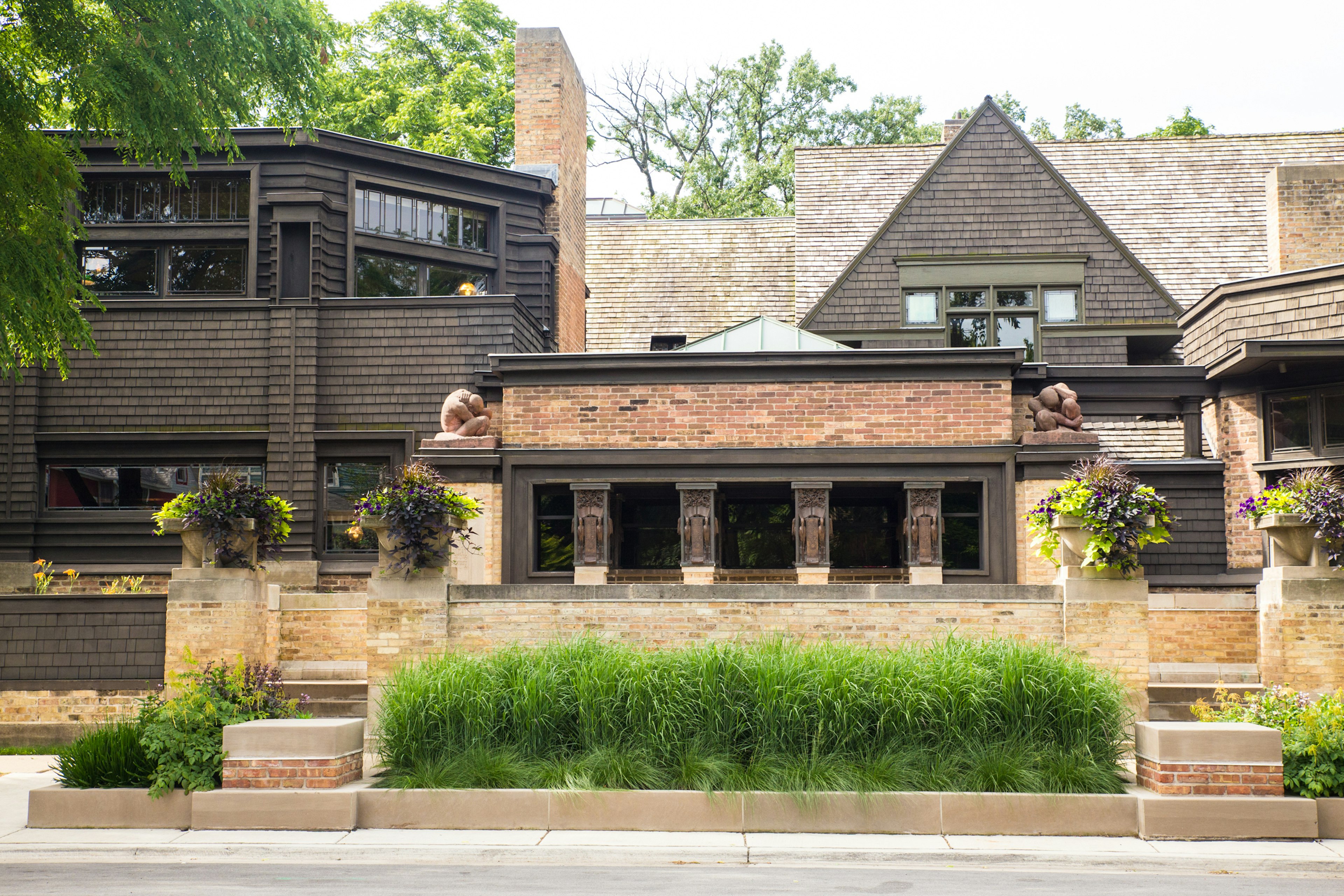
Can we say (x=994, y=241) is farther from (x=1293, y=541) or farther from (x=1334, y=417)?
(x=1293, y=541)

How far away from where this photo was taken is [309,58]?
14.0 meters

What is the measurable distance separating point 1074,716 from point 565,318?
52.5 ft

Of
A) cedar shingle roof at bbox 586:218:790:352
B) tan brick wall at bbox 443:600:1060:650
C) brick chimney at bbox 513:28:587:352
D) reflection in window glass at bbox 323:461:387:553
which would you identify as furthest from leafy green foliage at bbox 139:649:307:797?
cedar shingle roof at bbox 586:218:790:352

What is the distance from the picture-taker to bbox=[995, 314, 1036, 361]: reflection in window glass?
21.6 metres

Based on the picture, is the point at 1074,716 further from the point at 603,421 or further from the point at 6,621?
the point at 6,621

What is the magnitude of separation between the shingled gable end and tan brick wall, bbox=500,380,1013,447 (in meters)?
5.53

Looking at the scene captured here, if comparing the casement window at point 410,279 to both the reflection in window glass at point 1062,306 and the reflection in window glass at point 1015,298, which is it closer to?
the reflection in window glass at point 1015,298

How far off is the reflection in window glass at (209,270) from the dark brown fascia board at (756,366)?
6113 mm

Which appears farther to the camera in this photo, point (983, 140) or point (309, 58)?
point (983, 140)

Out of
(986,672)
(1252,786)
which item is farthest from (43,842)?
(1252,786)

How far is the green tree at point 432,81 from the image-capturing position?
32.0 m

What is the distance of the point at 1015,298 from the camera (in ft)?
71.8

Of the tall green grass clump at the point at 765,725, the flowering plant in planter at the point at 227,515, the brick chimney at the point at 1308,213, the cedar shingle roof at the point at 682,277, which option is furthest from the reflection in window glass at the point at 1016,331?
the flowering plant in planter at the point at 227,515

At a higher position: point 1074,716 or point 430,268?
point 430,268
